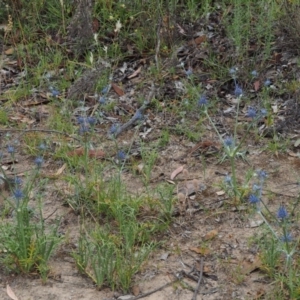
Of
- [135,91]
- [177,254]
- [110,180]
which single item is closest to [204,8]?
[135,91]

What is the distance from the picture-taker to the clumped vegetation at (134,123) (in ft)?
13.0

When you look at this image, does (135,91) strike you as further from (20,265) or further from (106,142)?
(20,265)

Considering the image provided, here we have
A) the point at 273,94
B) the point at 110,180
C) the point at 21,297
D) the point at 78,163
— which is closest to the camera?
the point at 21,297

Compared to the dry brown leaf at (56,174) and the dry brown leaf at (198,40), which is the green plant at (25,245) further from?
the dry brown leaf at (198,40)

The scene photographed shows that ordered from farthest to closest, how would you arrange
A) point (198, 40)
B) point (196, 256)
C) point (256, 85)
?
point (198, 40)
point (256, 85)
point (196, 256)

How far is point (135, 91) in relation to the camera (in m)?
5.94

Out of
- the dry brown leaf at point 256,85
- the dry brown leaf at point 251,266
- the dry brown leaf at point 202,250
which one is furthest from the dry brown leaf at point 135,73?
A: the dry brown leaf at point 251,266

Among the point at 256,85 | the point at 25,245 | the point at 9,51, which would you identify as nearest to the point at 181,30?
the point at 256,85

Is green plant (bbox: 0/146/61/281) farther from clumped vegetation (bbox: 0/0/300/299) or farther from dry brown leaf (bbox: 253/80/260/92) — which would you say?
dry brown leaf (bbox: 253/80/260/92)

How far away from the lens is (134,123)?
215 inches

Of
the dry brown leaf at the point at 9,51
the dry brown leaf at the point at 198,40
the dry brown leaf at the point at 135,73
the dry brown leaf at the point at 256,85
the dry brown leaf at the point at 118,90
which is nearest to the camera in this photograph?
the dry brown leaf at the point at 256,85

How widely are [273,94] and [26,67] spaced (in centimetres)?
211

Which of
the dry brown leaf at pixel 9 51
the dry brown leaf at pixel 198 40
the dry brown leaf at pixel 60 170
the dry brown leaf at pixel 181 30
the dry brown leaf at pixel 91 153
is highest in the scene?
the dry brown leaf at pixel 181 30

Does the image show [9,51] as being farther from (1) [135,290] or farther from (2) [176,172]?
(1) [135,290]
